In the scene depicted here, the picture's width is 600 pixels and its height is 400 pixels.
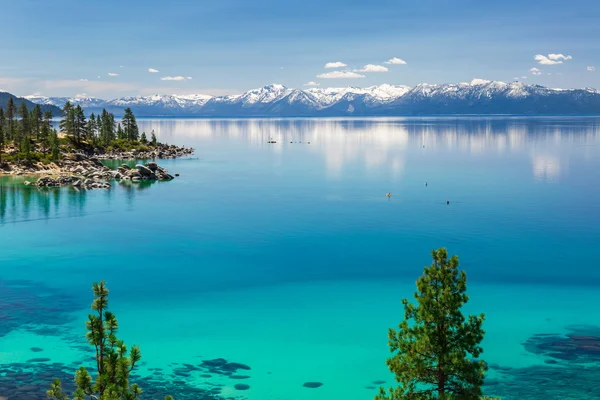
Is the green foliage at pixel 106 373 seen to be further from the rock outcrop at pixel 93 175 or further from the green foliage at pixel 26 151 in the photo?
the green foliage at pixel 26 151

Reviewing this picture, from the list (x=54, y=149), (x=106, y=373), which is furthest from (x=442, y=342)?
(x=54, y=149)

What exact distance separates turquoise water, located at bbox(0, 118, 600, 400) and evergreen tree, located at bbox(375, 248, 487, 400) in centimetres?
1671

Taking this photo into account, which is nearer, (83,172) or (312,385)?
(312,385)

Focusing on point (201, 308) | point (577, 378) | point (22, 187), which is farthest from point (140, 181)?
point (577, 378)

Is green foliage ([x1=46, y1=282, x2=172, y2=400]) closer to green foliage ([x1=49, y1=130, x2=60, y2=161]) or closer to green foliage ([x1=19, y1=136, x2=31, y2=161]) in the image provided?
green foliage ([x1=19, y1=136, x2=31, y2=161])

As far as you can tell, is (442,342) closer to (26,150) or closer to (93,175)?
(93,175)

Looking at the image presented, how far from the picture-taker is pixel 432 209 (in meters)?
113

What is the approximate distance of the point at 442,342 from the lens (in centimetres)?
2720

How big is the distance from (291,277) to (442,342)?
150 ft

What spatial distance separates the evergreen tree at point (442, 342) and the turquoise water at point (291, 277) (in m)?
16.7

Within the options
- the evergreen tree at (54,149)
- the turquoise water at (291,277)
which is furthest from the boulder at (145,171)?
the evergreen tree at (54,149)

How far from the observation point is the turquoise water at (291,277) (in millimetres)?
46938

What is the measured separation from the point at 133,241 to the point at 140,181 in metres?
75.4

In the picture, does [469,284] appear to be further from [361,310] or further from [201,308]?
[201,308]
